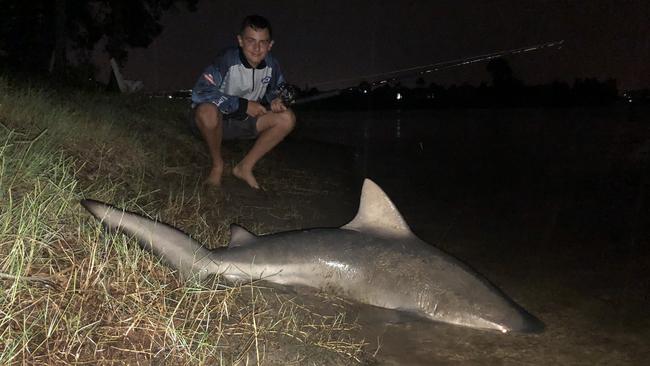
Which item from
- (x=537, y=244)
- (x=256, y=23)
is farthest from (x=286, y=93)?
(x=537, y=244)

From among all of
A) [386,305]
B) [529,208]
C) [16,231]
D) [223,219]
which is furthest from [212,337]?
[529,208]

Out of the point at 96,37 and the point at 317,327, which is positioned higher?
the point at 96,37

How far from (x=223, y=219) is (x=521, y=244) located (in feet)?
7.84

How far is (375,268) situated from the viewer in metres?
3.49

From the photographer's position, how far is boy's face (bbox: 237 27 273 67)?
207 inches

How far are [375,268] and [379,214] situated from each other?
1.11ft

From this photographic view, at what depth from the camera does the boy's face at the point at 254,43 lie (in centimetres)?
525

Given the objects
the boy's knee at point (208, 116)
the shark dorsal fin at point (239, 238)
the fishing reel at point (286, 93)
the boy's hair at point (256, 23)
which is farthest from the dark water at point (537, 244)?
Result: the boy's hair at point (256, 23)

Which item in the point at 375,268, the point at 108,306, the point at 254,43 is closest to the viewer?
the point at 108,306

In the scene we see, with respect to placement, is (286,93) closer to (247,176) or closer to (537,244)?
(247,176)

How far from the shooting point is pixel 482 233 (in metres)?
5.46

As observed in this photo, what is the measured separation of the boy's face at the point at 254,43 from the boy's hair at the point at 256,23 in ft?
0.09

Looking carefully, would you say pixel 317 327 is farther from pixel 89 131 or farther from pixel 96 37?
pixel 96 37

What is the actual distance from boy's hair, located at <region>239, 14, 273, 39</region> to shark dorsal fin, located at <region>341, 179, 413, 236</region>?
7.18 ft
